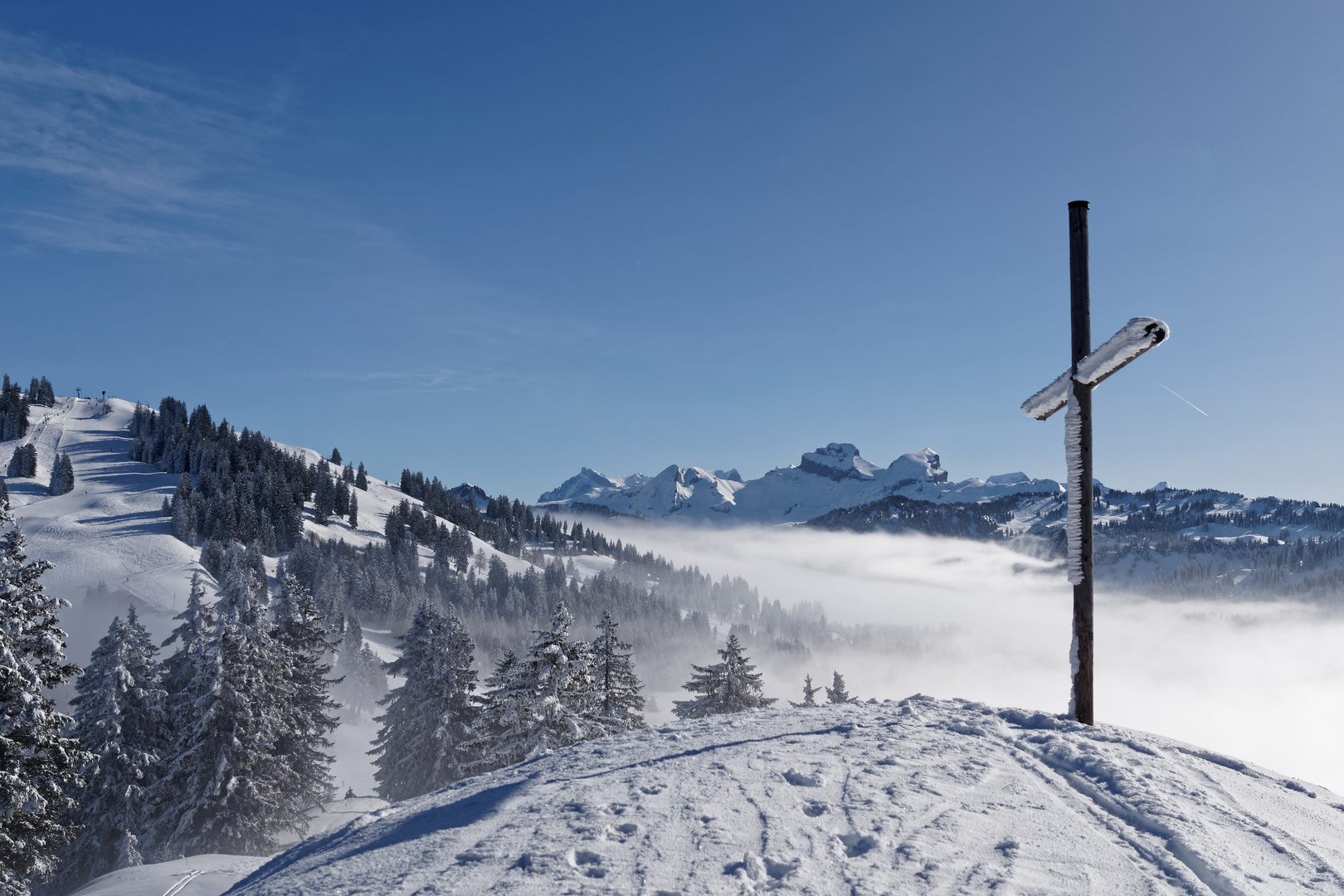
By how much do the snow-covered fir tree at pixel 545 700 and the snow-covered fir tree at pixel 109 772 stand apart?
1337 centimetres

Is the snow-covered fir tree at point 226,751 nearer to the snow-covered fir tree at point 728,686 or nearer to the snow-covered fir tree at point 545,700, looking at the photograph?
the snow-covered fir tree at point 545,700

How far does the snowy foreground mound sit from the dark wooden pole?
151cm

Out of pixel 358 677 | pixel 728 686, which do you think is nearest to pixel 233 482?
pixel 358 677

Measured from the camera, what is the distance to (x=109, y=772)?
27109 millimetres

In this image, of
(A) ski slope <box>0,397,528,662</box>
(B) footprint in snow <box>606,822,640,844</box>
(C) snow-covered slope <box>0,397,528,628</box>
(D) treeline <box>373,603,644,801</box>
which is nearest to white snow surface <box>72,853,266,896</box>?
(B) footprint in snow <box>606,822,640,844</box>

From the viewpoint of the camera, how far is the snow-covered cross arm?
9.85 m

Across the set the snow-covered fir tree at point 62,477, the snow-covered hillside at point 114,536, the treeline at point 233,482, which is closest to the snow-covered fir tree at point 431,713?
the snow-covered hillside at point 114,536

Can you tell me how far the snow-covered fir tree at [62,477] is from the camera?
399 feet

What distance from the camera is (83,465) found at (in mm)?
138625

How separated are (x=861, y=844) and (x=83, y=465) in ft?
579

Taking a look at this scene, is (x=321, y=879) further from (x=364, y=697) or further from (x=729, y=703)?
(x=364, y=697)

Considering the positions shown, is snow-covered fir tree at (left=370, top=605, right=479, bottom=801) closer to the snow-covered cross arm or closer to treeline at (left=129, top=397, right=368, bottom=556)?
the snow-covered cross arm

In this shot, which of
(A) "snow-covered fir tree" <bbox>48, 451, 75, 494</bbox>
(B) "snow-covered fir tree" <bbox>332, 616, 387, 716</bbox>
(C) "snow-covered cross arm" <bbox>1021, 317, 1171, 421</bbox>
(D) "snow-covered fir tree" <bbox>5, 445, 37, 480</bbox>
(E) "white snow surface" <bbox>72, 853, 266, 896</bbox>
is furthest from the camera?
(D) "snow-covered fir tree" <bbox>5, 445, 37, 480</bbox>

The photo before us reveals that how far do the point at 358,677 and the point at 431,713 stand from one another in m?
48.0
